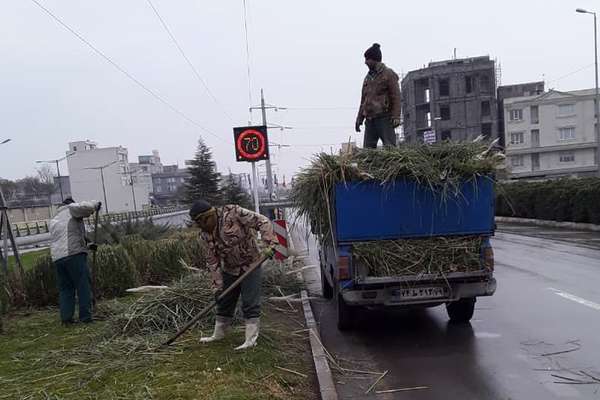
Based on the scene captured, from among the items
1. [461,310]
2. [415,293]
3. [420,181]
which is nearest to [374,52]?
[420,181]

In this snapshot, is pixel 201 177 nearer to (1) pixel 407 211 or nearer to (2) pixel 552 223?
(2) pixel 552 223

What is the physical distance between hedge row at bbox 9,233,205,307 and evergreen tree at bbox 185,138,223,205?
22.3m

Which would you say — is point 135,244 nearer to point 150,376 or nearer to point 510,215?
point 150,376

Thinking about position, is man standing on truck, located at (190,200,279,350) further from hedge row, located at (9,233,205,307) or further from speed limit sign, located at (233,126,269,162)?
speed limit sign, located at (233,126,269,162)

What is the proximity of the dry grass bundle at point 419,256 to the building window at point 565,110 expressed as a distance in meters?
67.9

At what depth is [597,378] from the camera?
4.55 m

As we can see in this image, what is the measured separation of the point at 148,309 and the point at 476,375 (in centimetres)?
380

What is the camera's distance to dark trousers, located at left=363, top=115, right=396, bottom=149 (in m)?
7.80

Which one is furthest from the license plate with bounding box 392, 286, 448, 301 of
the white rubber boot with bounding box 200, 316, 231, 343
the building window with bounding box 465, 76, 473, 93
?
the building window with bounding box 465, 76, 473, 93

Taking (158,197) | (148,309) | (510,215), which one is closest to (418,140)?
(148,309)

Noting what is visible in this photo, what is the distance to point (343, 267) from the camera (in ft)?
18.6

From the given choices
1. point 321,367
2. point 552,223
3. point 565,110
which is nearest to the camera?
point 321,367

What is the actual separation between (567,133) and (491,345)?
68.7m

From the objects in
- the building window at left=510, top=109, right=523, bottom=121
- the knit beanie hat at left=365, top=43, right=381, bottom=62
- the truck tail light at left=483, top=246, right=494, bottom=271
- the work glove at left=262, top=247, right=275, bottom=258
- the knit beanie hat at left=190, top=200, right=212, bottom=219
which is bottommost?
the truck tail light at left=483, top=246, right=494, bottom=271
